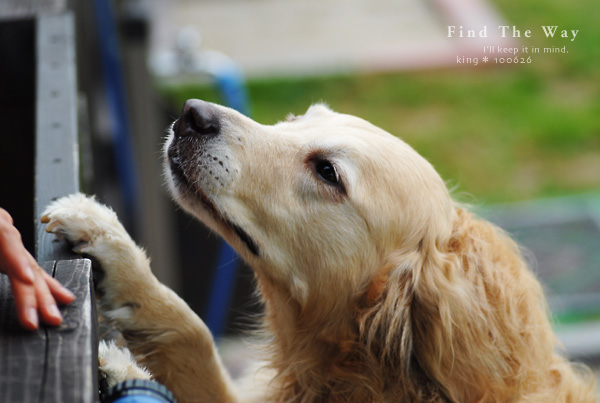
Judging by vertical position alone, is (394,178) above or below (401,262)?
above

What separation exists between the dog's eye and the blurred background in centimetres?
78

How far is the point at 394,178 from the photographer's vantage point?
2070 millimetres

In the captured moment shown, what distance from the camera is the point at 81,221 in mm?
1738

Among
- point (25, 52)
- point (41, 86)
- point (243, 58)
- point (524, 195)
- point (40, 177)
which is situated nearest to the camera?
point (40, 177)

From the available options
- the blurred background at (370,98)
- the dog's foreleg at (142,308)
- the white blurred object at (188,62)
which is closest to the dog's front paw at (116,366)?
the dog's foreleg at (142,308)

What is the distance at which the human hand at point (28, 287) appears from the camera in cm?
114

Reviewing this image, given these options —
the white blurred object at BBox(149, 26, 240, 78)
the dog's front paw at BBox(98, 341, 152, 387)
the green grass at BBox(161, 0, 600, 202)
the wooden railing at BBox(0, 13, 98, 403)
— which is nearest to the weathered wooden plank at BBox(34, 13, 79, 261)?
the wooden railing at BBox(0, 13, 98, 403)

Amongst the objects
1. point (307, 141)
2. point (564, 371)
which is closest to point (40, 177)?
point (307, 141)

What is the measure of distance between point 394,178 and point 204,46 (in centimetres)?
657

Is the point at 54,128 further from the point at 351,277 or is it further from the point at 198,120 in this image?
the point at 351,277

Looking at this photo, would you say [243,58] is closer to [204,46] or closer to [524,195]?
[204,46]

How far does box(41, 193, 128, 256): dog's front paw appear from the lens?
5.54ft

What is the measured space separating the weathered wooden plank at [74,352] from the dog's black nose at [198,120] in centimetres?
86

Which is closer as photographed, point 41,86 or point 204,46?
point 41,86
